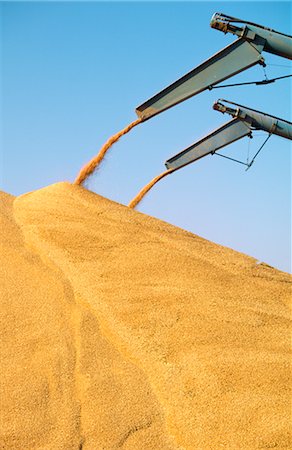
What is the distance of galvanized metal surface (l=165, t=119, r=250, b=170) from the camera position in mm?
10523

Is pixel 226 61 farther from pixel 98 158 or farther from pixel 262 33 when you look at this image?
pixel 98 158

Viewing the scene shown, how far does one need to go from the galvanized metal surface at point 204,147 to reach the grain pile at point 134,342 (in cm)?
448

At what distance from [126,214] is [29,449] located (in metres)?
3.61

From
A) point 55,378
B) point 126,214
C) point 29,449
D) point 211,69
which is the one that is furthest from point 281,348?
point 211,69

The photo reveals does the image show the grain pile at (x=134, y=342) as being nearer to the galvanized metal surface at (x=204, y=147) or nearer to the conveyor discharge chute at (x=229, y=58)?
the conveyor discharge chute at (x=229, y=58)

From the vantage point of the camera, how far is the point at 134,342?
439 cm

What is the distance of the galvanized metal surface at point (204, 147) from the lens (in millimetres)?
10523

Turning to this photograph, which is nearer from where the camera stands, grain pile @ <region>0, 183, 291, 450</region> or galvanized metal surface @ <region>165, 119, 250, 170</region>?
grain pile @ <region>0, 183, 291, 450</region>

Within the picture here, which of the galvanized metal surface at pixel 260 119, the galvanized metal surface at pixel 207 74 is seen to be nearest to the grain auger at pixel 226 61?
the galvanized metal surface at pixel 207 74

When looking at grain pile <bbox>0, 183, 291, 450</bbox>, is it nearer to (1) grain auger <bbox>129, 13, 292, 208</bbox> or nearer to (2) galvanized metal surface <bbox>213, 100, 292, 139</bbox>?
(1) grain auger <bbox>129, 13, 292, 208</bbox>

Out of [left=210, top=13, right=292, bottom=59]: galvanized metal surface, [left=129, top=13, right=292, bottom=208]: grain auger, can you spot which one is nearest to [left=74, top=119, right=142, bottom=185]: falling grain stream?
[left=129, top=13, right=292, bottom=208]: grain auger

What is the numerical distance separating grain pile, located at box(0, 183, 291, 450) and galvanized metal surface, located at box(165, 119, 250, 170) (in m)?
4.48

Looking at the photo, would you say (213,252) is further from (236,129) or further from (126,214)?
(236,129)

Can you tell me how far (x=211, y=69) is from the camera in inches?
310
